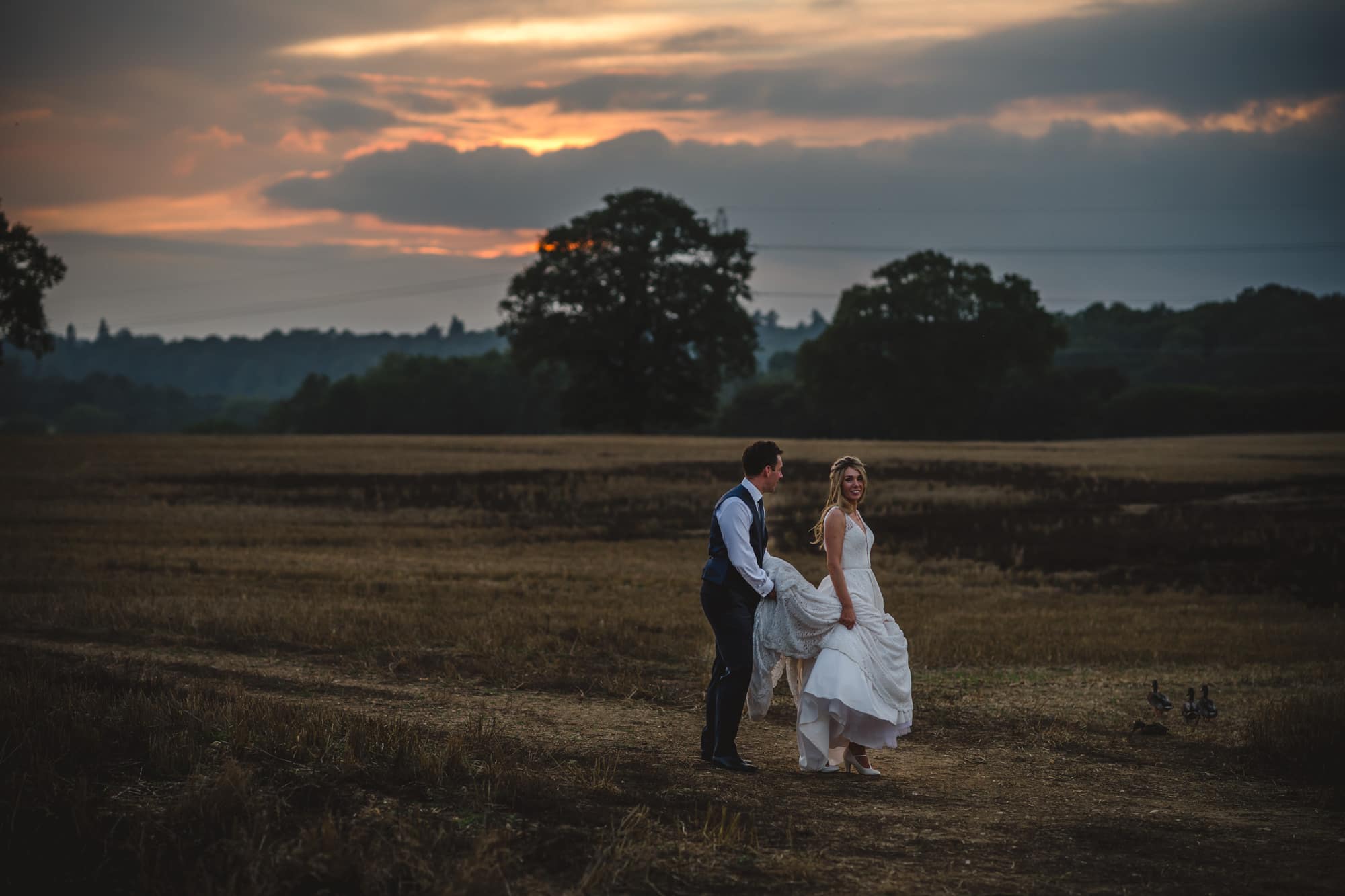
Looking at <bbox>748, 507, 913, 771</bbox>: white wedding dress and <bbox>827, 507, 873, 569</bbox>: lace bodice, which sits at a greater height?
<bbox>827, 507, 873, 569</bbox>: lace bodice

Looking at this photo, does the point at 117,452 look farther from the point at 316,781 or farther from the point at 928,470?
the point at 316,781

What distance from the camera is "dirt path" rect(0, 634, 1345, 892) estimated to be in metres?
6.56

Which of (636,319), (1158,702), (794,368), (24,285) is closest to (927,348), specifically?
(794,368)

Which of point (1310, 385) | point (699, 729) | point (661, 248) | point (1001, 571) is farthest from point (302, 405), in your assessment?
point (699, 729)

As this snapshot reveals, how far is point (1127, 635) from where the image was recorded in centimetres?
1697

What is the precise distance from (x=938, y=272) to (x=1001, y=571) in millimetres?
66061

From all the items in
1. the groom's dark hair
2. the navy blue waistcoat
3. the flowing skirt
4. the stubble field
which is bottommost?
the stubble field

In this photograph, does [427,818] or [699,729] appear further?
[699,729]

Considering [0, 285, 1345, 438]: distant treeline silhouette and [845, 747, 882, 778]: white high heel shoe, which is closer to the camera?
[845, 747, 882, 778]: white high heel shoe

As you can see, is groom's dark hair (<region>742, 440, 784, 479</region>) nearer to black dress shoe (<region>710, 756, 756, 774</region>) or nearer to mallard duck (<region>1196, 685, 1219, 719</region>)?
black dress shoe (<region>710, 756, 756, 774</region>)

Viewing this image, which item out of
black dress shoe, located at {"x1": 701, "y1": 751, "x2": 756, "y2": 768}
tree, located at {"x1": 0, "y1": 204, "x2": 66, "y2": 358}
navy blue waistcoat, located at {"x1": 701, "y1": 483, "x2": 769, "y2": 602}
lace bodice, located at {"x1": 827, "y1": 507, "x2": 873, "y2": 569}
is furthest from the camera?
tree, located at {"x1": 0, "y1": 204, "x2": 66, "y2": 358}

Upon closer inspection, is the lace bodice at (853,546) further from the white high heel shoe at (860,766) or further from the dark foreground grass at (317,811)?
the dark foreground grass at (317,811)

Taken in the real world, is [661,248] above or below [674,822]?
above

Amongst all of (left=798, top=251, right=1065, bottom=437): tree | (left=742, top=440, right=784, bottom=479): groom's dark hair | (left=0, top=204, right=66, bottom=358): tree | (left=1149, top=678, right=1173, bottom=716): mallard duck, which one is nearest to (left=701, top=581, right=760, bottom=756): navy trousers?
(left=742, top=440, right=784, bottom=479): groom's dark hair
